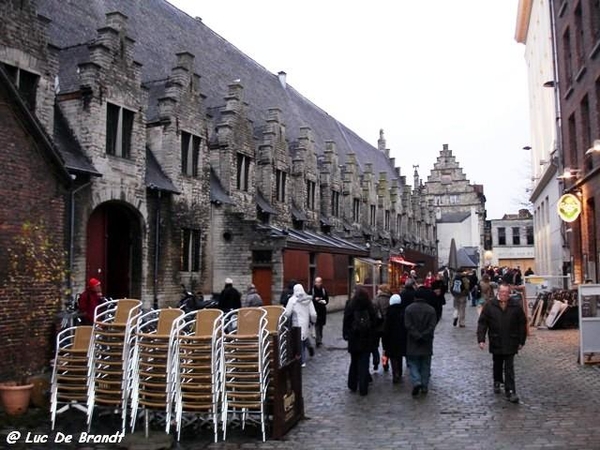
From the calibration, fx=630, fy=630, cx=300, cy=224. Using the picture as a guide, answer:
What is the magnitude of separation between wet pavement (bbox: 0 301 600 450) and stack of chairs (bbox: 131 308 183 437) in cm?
35

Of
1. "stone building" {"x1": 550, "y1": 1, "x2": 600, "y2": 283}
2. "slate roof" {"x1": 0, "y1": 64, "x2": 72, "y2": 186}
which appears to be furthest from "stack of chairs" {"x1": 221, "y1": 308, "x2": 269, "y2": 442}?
"stone building" {"x1": 550, "y1": 1, "x2": 600, "y2": 283}

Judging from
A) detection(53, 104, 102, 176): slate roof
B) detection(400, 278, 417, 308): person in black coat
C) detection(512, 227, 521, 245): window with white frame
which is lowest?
detection(400, 278, 417, 308): person in black coat

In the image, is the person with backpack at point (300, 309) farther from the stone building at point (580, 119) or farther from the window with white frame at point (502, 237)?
the window with white frame at point (502, 237)

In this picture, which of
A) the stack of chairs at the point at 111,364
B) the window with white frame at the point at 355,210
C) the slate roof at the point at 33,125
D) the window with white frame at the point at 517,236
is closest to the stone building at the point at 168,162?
the slate roof at the point at 33,125

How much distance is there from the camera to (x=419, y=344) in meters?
10.0

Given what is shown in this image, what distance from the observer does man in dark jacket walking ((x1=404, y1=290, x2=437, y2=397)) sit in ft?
32.8

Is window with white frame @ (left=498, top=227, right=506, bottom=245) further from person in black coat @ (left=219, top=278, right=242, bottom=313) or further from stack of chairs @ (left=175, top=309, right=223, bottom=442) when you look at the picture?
stack of chairs @ (left=175, top=309, right=223, bottom=442)

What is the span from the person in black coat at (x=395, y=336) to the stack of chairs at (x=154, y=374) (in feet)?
14.7

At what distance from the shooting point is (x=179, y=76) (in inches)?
821

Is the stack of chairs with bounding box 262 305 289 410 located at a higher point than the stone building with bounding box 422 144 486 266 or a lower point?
lower

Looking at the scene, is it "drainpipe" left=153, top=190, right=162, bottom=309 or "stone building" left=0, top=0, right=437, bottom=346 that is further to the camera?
"drainpipe" left=153, top=190, right=162, bottom=309

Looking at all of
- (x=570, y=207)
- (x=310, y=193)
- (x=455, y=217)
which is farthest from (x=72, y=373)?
(x=455, y=217)

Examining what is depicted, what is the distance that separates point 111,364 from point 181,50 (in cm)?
2299

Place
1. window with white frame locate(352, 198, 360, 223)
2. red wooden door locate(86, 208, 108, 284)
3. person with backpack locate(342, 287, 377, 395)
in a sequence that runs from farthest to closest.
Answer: window with white frame locate(352, 198, 360, 223) → red wooden door locate(86, 208, 108, 284) → person with backpack locate(342, 287, 377, 395)
